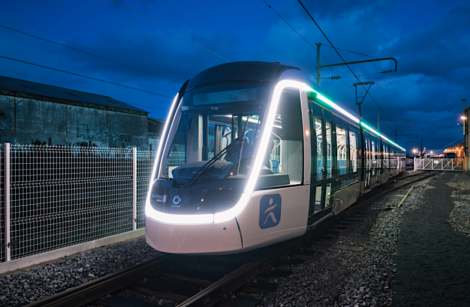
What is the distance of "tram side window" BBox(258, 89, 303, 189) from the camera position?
4965 mm

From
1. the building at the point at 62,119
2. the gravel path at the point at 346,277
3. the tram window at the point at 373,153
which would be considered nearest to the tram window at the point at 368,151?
the tram window at the point at 373,153

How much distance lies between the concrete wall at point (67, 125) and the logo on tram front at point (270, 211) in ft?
83.8

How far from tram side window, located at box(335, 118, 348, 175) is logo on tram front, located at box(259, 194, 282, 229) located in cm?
335

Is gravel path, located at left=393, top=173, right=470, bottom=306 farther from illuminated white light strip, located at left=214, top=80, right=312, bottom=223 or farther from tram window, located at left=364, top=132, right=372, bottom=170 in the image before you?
tram window, located at left=364, top=132, right=372, bottom=170

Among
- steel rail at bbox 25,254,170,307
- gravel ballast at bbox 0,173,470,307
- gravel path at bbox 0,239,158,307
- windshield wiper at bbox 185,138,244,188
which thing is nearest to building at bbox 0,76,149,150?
gravel path at bbox 0,239,158,307

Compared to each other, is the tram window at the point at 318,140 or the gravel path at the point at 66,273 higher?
the tram window at the point at 318,140

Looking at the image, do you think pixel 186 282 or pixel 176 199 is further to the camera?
pixel 176 199

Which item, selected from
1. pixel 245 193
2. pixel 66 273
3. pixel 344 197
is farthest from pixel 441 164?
pixel 66 273

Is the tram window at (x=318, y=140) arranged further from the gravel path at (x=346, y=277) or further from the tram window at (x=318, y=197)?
the gravel path at (x=346, y=277)

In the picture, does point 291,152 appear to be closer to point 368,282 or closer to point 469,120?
point 368,282

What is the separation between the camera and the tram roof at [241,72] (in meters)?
5.20

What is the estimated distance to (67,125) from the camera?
28203mm

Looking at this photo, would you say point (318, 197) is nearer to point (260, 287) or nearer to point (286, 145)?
point (286, 145)

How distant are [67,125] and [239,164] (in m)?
27.6
